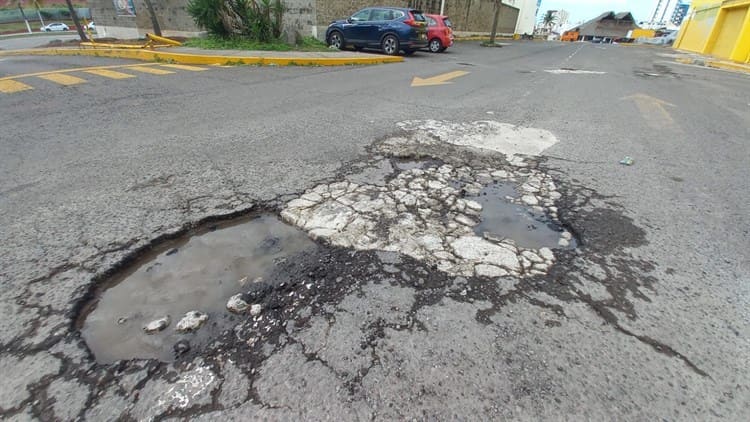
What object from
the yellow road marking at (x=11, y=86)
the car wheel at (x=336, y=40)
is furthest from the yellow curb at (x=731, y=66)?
the yellow road marking at (x=11, y=86)

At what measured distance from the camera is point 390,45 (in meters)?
12.9

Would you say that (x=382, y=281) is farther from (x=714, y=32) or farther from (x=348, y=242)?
(x=714, y=32)

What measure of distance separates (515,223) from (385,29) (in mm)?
12057

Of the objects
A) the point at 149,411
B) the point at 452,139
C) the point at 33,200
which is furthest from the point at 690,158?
the point at 33,200

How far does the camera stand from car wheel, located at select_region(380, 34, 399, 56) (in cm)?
1265

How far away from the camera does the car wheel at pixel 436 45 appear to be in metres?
15.2

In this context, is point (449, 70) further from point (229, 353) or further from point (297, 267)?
point (229, 353)

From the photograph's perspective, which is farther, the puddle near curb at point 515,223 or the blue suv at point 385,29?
the blue suv at point 385,29

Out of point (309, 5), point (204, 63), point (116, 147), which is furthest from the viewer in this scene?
point (309, 5)

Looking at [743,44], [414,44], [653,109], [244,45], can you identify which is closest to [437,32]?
[414,44]

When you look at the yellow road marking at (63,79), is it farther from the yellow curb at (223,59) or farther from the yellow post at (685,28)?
the yellow post at (685,28)

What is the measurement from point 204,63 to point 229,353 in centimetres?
1034

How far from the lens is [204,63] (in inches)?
379

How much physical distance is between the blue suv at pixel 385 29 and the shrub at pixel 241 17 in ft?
7.93
